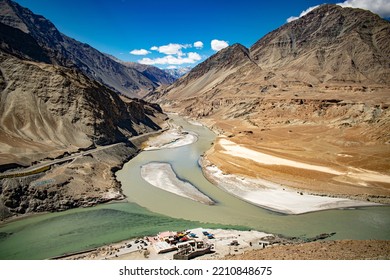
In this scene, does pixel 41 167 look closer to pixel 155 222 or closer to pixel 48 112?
pixel 155 222

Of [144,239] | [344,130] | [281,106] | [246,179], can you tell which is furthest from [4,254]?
[281,106]

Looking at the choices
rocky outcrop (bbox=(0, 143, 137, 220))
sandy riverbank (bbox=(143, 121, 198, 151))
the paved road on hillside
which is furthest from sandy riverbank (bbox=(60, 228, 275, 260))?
sandy riverbank (bbox=(143, 121, 198, 151))

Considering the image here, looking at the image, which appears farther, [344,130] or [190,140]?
[190,140]

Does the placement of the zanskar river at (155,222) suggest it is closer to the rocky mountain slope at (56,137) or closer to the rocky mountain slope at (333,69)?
the rocky mountain slope at (56,137)

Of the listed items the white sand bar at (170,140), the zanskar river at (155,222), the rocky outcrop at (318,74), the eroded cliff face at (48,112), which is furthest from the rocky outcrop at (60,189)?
the rocky outcrop at (318,74)

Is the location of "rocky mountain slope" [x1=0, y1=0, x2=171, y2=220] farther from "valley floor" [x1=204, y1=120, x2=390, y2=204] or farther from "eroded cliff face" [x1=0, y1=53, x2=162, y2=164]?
"valley floor" [x1=204, y1=120, x2=390, y2=204]

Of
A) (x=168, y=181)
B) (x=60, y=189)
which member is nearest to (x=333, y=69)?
(x=168, y=181)

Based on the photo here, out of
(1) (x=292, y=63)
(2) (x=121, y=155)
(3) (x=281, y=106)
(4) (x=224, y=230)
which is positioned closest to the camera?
(4) (x=224, y=230)

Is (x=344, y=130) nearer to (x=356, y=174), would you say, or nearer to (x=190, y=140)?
(x=356, y=174)
